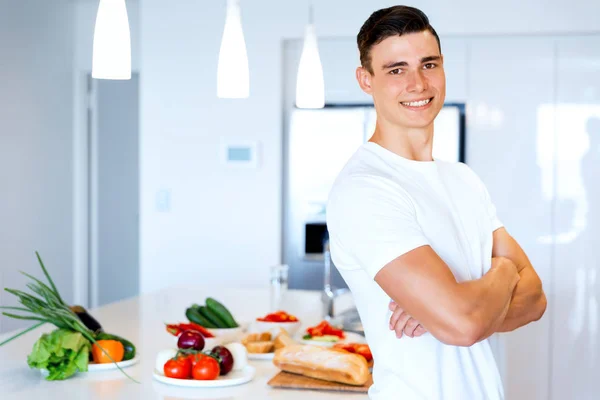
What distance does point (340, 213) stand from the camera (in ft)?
4.56

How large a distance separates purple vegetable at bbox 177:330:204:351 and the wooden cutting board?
10.3 inches

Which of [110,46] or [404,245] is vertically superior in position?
[110,46]

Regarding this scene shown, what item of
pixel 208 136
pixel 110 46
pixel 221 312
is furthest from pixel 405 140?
pixel 208 136

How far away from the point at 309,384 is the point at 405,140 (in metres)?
0.79

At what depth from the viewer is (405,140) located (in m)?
1.52

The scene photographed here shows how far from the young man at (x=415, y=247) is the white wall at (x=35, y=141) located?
12.7 ft

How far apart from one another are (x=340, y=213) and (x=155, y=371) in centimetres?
95

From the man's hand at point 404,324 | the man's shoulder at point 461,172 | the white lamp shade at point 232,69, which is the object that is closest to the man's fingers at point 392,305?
the man's hand at point 404,324

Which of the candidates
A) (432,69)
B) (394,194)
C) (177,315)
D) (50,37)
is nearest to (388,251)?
(394,194)

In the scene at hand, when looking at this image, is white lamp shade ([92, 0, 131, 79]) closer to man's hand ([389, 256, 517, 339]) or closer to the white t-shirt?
the white t-shirt

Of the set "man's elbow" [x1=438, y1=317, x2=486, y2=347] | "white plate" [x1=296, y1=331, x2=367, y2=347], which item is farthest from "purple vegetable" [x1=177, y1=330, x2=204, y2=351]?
"man's elbow" [x1=438, y1=317, x2=486, y2=347]

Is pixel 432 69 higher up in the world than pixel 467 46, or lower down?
lower down

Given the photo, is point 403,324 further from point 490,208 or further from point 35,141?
point 35,141

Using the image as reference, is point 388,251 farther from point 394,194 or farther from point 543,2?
point 543,2
